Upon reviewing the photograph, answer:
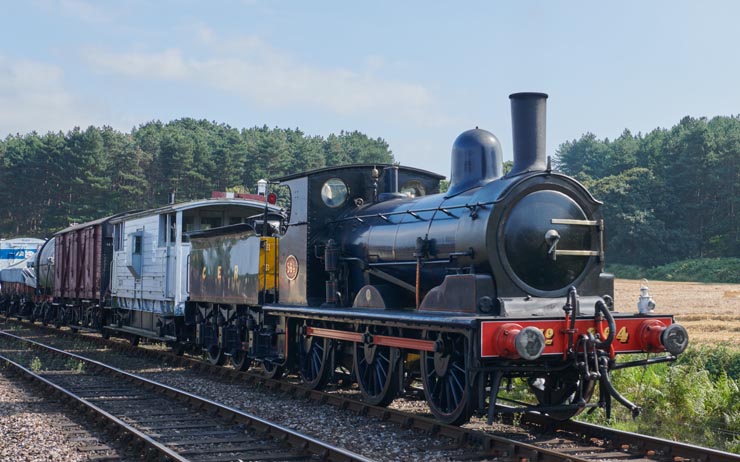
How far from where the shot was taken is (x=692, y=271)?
2315 inches

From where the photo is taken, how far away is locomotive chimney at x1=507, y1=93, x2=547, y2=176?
9.22m

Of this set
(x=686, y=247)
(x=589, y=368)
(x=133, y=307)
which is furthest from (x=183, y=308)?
(x=686, y=247)

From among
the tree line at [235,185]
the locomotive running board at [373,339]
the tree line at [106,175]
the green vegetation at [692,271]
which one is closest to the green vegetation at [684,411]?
the locomotive running board at [373,339]

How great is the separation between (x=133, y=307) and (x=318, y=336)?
400 inches

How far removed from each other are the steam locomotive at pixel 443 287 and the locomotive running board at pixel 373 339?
0.03 meters

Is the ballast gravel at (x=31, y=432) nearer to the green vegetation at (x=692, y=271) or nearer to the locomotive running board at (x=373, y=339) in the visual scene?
the locomotive running board at (x=373, y=339)

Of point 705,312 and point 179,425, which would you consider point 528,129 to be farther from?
point 705,312

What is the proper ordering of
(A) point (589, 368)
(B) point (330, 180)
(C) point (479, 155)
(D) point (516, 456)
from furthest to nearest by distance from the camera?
(B) point (330, 180) → (C) point (479, 155) → (A) point (589, 368) → (D) point (516, 456)

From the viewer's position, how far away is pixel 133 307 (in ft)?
66.3

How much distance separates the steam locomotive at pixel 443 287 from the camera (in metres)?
8.34

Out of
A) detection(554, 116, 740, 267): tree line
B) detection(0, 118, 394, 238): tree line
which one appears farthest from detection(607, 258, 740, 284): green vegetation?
detection(0, 118, 394, 238): tree line

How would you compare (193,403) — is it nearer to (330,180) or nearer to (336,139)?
(330,180)

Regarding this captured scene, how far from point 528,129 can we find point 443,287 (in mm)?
2156

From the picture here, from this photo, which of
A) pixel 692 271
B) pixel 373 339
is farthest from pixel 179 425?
pixel 692 271
